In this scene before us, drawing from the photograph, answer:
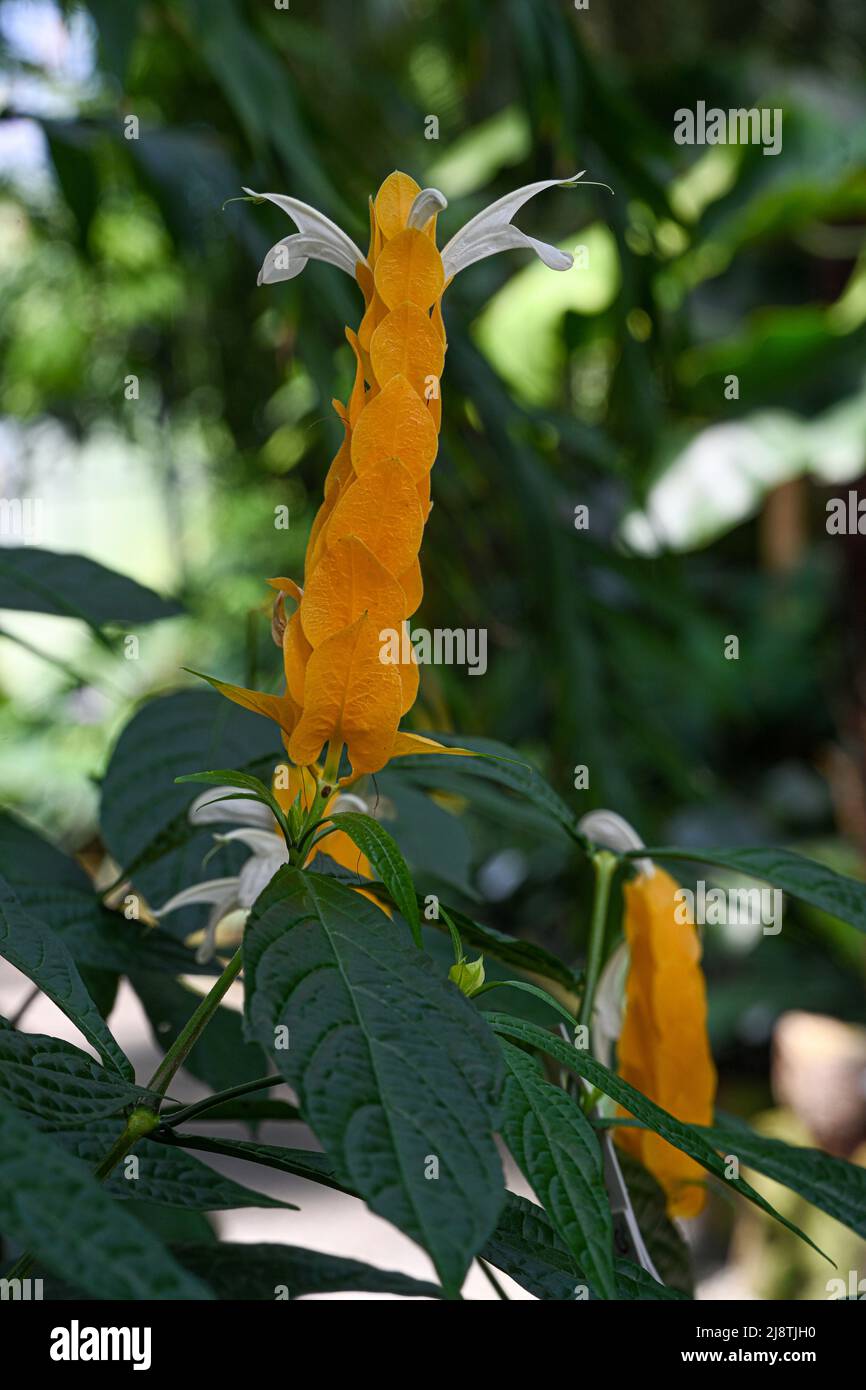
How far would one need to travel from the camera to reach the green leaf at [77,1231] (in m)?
0.13

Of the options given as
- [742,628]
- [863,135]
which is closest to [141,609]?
[863,135]

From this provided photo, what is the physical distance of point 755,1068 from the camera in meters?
2.35

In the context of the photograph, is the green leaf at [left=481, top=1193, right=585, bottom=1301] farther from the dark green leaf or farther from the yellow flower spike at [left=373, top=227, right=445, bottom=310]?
the yellow flower spike at [left=373, top=227, right=445, bottom=310]

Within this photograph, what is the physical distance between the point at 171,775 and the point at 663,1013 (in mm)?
149

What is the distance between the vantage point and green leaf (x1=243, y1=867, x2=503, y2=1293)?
15cm

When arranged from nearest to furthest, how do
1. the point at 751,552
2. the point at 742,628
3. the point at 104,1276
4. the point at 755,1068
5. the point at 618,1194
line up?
the point at 104,1276
the point at 618,1194
the point at 755,1068
the point at 742,628
the point at 751,552

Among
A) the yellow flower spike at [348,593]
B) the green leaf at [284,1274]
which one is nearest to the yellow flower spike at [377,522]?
the yellow flower spike at [348,593]

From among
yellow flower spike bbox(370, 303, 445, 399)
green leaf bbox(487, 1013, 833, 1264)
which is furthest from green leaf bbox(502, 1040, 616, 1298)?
yellow flower spike bbox(370, 303, 445, 399)

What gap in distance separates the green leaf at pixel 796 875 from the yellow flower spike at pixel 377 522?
105mm

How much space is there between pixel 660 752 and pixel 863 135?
1531 millimetres

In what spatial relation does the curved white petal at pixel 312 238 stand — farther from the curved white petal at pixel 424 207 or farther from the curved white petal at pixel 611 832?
the curved white petal at pixel 611 832

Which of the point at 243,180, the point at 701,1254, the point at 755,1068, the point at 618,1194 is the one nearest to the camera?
the point at 618,1194

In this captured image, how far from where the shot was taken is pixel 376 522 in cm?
19
